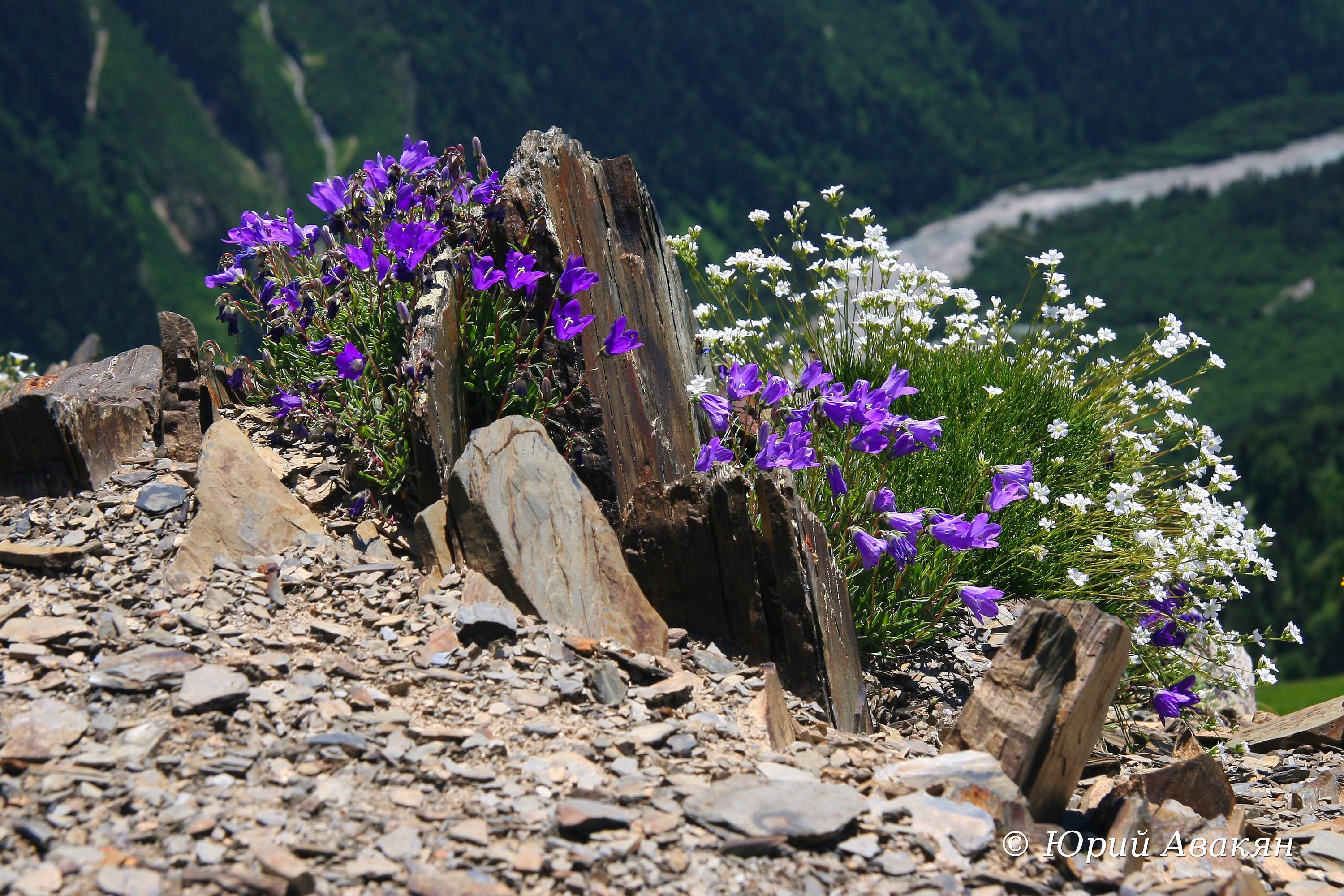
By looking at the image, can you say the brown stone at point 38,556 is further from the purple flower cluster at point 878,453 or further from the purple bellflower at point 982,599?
the purple bellflower at point 982,599

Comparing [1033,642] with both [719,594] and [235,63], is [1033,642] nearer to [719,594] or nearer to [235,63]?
[719,594]

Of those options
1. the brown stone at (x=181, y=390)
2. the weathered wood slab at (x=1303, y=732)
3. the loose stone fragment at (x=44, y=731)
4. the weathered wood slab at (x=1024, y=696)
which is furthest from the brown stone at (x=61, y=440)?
the weathered wood slab at (x=1303, y=732)

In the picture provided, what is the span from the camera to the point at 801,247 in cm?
653

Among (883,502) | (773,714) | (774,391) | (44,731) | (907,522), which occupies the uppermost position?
(774,391)

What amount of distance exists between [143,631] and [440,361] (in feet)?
5.71

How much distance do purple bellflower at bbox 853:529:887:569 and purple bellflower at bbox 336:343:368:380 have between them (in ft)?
8.35

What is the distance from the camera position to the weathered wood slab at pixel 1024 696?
4.01 metres

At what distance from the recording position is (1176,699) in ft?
18.6

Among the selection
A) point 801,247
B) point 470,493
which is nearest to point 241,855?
point 470,493

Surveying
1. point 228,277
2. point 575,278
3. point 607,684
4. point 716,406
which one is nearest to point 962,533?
point 716,406

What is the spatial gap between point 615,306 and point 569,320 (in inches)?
32.4

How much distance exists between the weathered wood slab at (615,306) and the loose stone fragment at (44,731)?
2564 millimetres

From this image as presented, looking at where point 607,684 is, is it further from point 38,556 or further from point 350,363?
point 38,556

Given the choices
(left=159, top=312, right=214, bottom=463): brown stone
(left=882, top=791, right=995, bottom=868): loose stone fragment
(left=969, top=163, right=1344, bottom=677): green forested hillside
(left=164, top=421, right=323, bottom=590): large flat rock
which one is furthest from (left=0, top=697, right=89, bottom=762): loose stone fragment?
(left=969, top=163, right=1344, bottom=677): green forested hillside
